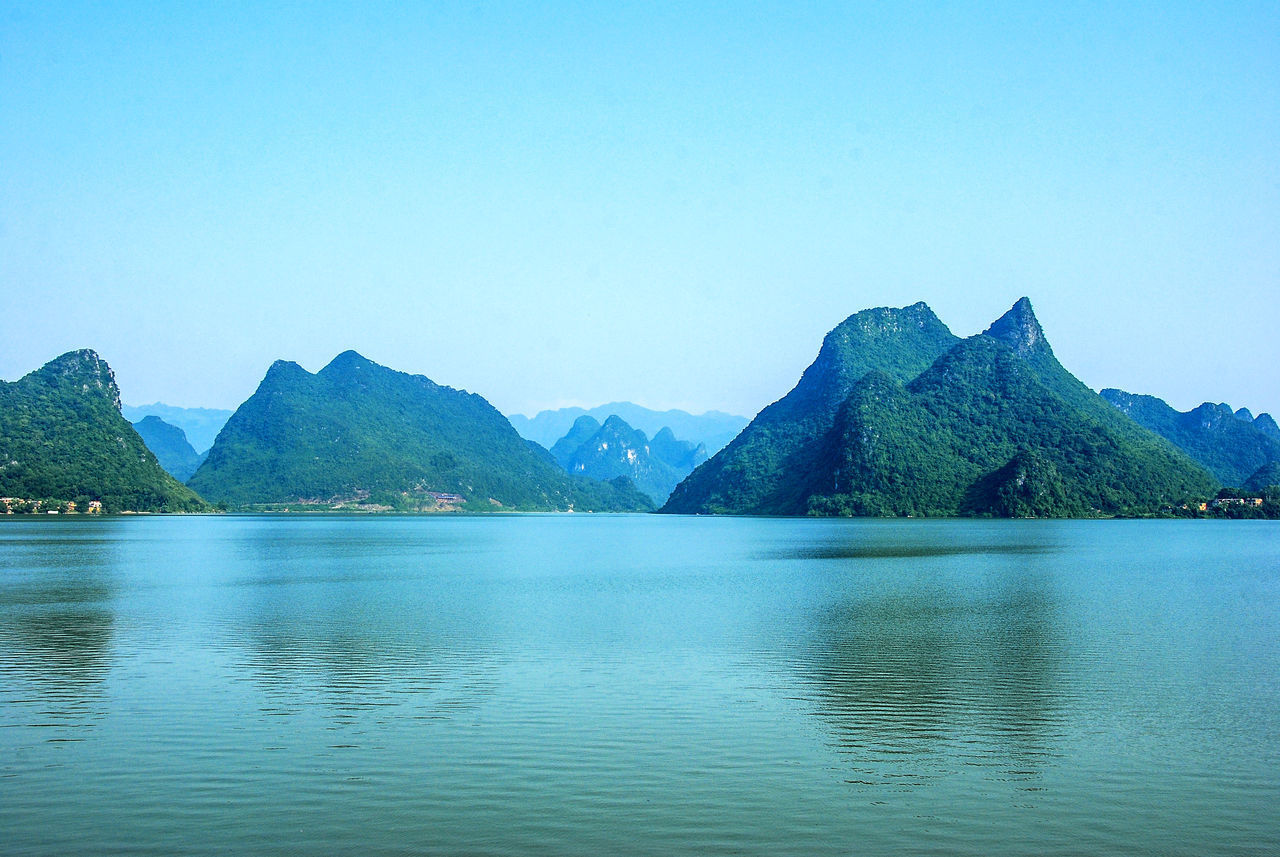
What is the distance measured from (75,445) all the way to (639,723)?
607ft

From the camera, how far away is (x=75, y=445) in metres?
176

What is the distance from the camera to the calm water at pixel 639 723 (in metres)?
14.8

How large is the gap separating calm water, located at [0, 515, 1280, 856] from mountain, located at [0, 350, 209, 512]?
446 feet

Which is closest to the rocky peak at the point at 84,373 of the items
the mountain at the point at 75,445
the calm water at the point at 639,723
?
the mountain at the point at 75,445

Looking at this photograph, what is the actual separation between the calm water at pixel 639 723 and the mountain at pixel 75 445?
136065 millimetres

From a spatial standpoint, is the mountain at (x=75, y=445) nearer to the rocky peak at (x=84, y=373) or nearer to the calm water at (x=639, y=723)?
the rocky peak at (x=84, y=373)

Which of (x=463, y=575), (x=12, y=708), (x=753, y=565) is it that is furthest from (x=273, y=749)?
(x=753, y=565)

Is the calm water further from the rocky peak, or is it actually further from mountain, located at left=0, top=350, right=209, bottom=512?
the rocky peak

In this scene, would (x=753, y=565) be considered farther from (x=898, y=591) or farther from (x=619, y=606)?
(x=619, y=606)

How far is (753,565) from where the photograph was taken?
71875 millimetres

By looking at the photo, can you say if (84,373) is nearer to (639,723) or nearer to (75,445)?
(75,445)

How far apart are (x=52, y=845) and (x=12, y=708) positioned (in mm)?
10657

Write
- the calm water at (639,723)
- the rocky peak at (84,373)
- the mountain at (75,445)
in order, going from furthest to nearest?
the rocky peak at (84,373), the mountain at (75,445), the calm water at (639,723)

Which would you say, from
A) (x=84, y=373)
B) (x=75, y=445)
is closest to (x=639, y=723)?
(x=75, y=445)
